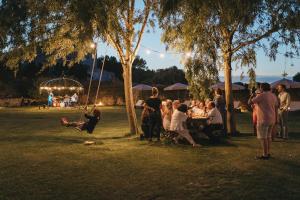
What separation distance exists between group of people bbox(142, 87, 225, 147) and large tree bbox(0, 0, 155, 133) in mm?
1830

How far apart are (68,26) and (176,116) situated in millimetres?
4913

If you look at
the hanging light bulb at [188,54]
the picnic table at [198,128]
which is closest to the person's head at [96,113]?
the picnic table at [198,128]

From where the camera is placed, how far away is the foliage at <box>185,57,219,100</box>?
47.4 ft

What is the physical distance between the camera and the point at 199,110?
14.5 meters

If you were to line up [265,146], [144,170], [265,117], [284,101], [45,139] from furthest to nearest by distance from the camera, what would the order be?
1. [45,139]
2. [284,101]
3. [265,146]
4. [265,117]
5. [144,170]

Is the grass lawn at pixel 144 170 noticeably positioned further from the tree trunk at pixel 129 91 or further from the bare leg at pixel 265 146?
the tree trunk at pixel 129 91

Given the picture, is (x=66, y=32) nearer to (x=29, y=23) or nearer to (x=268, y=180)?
(x=29, y=23)

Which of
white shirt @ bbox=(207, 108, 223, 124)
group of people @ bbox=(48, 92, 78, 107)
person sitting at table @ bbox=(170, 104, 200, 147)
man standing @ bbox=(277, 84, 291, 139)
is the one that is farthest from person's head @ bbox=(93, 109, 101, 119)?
group of people @ bbox=(48, 92, 78, 107)

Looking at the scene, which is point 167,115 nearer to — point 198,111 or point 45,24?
point 198,111

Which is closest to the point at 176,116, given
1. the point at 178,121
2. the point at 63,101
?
the point at 178,121

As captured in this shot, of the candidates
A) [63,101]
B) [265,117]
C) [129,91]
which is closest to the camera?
[265,117]

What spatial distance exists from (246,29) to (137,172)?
727cm

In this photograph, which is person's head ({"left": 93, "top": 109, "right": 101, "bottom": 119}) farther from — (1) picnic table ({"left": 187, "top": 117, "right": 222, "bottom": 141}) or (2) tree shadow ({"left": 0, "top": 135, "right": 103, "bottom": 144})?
(1) picnic table ({"left": 187, "top": 117, "right": 222, "bottom": 141})

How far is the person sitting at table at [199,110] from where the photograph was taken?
46.7 feet
